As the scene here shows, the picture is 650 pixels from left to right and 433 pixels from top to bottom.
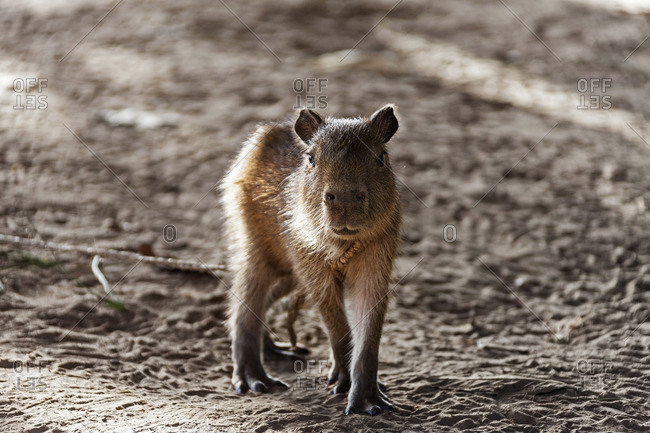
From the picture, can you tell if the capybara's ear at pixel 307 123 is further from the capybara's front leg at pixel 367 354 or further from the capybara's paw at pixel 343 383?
the capybara's paw at pixel 343 383

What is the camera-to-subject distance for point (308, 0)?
583 inches

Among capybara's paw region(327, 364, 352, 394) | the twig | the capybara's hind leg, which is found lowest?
capybara's paw region(327, 364, 352, 394)

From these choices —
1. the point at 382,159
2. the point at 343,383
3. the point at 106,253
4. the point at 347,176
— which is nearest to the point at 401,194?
the point at 382,159

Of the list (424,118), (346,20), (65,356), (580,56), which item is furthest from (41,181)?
(580,56)

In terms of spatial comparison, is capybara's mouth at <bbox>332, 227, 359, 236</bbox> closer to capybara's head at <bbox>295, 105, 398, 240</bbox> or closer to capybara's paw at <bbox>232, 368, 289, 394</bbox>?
capybara's head at <bbox>295, 105, 398, 240</bbox>

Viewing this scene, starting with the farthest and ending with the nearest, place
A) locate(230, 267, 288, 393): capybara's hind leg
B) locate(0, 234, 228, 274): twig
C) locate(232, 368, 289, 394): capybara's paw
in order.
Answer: locate(0, 234, 228, 274): twig < locate(230, 267, 288, 393): capybara's hind leg < locate(232, 368, 289, 394): capybara's paw

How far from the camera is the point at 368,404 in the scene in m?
4.74

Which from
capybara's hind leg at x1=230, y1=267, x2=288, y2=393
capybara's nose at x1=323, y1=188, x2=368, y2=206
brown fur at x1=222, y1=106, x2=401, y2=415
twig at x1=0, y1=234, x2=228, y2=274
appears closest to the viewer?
capybara's nose at x1=323, y1=188, x2=368, y2=206

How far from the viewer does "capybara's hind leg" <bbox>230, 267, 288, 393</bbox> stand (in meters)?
5.44

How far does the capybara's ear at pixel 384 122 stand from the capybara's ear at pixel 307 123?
40 cm

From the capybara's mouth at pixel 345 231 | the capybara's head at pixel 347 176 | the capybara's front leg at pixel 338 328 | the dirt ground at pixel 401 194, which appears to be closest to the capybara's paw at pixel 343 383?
the capybara's front leg at pixel 338 328

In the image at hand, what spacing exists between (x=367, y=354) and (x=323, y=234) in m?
0.81

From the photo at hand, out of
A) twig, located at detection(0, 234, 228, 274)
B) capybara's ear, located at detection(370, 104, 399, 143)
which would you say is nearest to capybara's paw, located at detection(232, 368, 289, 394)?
twig, located at detection(0, 234, 228, 274)

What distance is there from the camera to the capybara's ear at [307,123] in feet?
16.7
